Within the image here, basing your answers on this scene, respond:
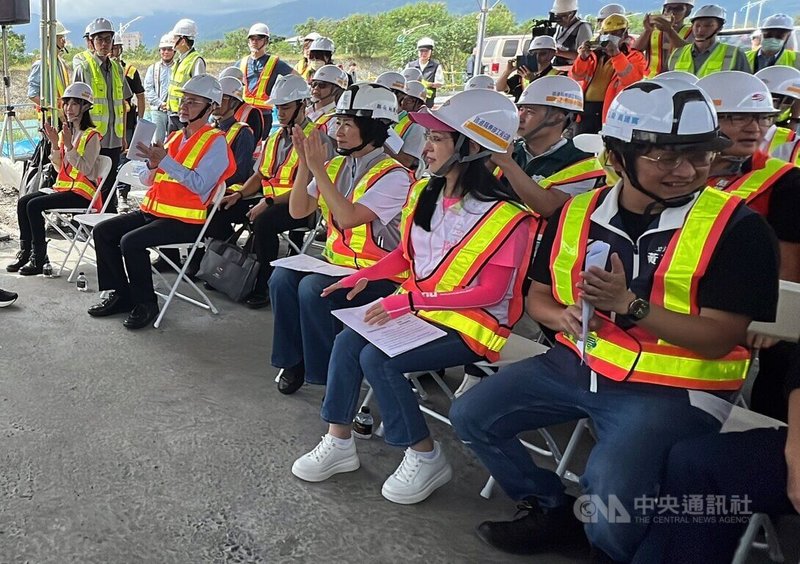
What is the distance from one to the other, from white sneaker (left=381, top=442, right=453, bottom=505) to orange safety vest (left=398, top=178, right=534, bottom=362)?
430 millimetres

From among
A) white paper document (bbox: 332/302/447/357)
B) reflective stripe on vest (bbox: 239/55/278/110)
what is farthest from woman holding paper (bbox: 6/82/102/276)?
white paper document (bbox: 332/302/447/357)

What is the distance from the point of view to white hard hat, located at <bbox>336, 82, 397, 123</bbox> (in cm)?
343

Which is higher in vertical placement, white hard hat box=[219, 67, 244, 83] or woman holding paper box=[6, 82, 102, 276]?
white hard hat box=[219, 67, 244, 83]

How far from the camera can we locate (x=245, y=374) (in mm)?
3705

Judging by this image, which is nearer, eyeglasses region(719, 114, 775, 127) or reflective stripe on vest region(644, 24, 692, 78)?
eyeglasses region(719, 114, 775, 127)

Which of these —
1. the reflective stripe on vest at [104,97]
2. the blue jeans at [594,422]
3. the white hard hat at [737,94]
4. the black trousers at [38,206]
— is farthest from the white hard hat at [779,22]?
the reflective stripe on vest at [104,97]

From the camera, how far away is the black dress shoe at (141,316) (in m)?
4.28

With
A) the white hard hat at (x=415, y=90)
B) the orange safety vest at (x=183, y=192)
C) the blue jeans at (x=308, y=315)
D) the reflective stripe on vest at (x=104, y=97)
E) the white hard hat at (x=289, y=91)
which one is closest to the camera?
the blue jeans at (x=308, y=315)

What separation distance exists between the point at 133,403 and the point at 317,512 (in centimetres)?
124

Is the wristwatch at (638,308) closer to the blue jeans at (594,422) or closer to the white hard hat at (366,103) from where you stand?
the blue jeans at (594,422)

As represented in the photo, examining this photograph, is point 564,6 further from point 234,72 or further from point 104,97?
point 104,97

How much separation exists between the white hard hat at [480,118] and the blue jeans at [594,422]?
824mm

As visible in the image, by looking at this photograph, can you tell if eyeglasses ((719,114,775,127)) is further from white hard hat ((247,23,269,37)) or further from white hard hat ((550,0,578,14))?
white hard hat ((247,23,269,37))

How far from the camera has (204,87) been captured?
4.50 meters
